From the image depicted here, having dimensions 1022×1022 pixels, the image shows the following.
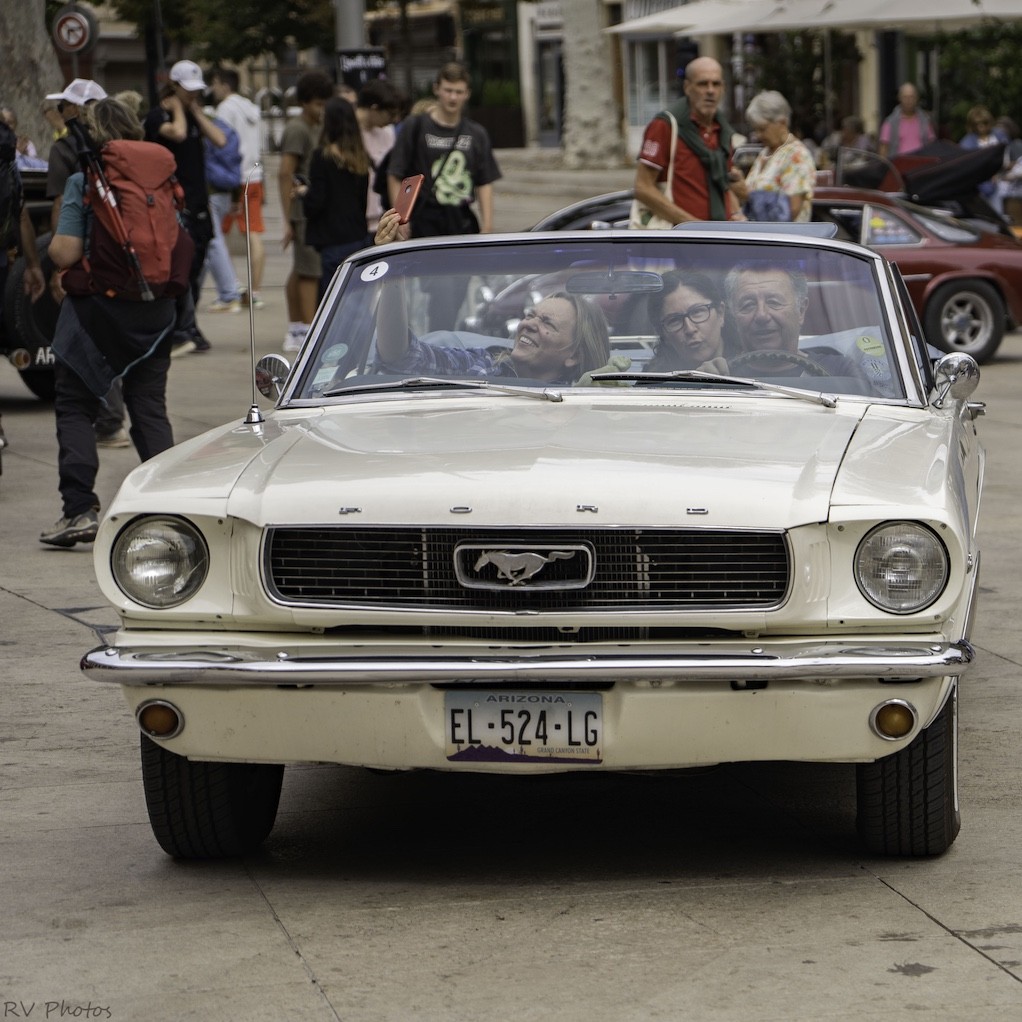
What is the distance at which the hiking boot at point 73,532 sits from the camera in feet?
29.6

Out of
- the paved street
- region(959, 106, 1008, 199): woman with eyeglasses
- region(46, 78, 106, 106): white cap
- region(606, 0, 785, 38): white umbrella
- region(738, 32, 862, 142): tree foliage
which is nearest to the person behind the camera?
the paved street

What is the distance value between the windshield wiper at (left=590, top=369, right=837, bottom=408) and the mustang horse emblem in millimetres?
1257

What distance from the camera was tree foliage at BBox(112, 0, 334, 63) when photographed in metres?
54.1

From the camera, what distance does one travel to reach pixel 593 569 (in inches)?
178

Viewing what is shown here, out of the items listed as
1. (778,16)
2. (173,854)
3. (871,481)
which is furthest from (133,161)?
(778,16)

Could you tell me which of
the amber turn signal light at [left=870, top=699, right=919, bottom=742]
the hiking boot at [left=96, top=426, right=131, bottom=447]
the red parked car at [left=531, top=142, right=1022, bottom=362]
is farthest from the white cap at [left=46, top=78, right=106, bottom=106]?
the amber turn signal light at [left=870, top=699, right=919, bottom=742]

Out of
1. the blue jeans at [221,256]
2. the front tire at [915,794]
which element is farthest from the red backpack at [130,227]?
the blue jeans at [221,256]

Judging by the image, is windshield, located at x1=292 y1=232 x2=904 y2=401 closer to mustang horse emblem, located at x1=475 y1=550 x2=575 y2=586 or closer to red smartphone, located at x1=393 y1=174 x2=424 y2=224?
red smartphone, located at x1=393 y1=174 x2=424 y2=224

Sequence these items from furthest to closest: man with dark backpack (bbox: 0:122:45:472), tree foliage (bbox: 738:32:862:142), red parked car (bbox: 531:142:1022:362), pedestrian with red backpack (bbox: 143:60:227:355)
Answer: tree foliage (bbox: 738:32:862:142), red parked car (bbox: 531:142:1022:362), pedestrian with red backpack (bbox: 143:60:227:355), man with dark backpack (bbox: 0:122:45:472)

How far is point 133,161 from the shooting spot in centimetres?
857

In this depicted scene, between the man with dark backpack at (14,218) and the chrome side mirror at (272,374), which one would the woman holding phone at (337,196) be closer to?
the man with dark backpack at (14,218)

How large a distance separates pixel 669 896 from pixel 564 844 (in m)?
0.50

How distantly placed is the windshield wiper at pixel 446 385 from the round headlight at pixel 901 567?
4.35 feet

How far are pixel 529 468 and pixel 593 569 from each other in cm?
31
